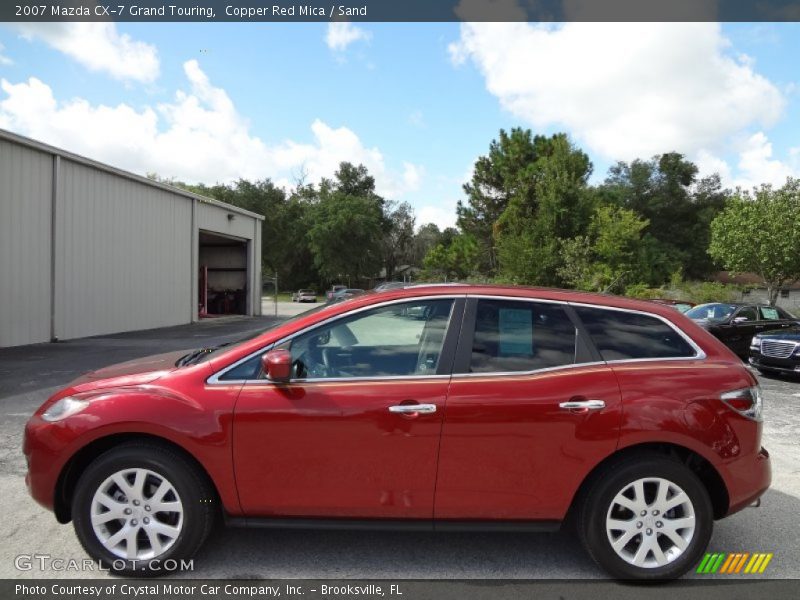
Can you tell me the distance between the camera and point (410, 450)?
3.09 meters

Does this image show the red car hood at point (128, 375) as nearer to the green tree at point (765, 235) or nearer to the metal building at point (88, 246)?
the metal building at point (88, 246)

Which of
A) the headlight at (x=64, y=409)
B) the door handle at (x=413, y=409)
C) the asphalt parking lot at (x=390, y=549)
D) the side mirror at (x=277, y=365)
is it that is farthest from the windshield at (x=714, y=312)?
the headlight at (x=64, y=409)

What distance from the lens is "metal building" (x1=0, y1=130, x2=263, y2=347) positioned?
1388cm

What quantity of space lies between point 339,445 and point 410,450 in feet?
1.29

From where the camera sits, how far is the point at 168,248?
70.9ft

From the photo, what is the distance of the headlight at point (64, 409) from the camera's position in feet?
10.5

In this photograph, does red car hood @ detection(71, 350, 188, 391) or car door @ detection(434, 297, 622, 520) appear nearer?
car door @ detection(434, 297, 622, 520)

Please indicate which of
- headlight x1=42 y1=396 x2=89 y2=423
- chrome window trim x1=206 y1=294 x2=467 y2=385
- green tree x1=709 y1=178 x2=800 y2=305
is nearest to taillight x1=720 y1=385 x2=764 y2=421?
chrome window trim x1=206 y1=294 x2=467 y2=385

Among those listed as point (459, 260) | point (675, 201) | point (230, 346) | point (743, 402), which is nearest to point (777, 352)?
point (743, 402)

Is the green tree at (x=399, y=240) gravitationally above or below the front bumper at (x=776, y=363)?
above

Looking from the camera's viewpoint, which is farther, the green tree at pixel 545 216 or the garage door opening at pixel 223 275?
the green tree at pixel 545 216

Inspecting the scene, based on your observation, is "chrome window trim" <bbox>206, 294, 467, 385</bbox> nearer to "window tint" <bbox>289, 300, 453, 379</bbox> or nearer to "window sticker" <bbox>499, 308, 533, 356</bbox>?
"window tint" <bbox>289, 300, 453, 379</bbox>

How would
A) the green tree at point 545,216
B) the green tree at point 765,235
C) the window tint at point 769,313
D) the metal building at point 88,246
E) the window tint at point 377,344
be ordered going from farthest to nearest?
the green tree at point 545,216
the green tree at point 765,235
the metal building at point 88,246
the window tint at point 769,313
the window tint at point 377,344

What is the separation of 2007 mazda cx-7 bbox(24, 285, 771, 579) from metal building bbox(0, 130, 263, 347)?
1303 cm
